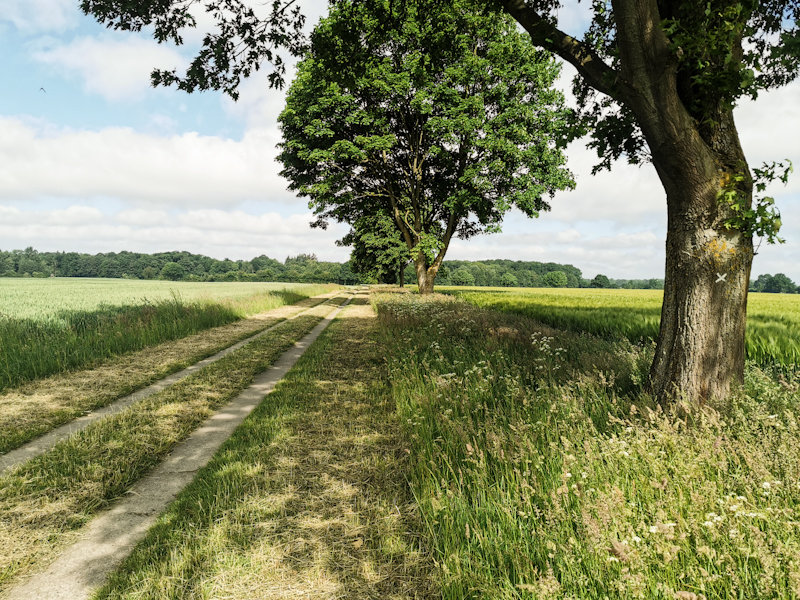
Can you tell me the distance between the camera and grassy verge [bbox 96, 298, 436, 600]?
8.44 ft

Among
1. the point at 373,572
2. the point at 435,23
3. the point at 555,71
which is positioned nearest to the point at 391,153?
the point at 555,71

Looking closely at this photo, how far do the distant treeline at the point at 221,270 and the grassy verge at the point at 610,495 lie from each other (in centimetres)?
8695

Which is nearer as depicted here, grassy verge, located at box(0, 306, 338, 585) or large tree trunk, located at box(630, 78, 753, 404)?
grassy verge, located at box(0, 306, 338, 585)

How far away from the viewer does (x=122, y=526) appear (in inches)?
127

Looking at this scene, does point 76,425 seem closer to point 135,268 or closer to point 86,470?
point 86,470

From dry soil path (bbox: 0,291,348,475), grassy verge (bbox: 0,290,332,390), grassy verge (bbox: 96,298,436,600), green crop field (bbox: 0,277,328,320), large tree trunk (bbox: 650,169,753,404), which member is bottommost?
dry soil path (bbox: 0,291,348,475)

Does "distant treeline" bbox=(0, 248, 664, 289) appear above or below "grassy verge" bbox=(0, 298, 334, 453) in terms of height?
above

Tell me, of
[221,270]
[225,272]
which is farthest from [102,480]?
[221,270]

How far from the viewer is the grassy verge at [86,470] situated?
10.0 ft

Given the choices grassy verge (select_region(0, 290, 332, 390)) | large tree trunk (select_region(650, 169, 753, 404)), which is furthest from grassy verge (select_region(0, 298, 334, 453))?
large tree trunk (select_region(650, 169, 753, 404))

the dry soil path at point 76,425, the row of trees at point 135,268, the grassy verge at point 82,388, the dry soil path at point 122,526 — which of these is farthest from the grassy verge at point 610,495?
the row of trees at point 135,268

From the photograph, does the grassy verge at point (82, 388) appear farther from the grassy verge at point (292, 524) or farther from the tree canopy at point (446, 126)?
the tree canopy at point (446, 126)

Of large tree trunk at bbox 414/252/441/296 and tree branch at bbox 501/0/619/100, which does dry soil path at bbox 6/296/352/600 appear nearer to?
tree branch at bbox 501/0/619/100

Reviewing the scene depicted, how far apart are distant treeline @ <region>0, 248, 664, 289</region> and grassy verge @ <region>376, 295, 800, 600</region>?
285ft
